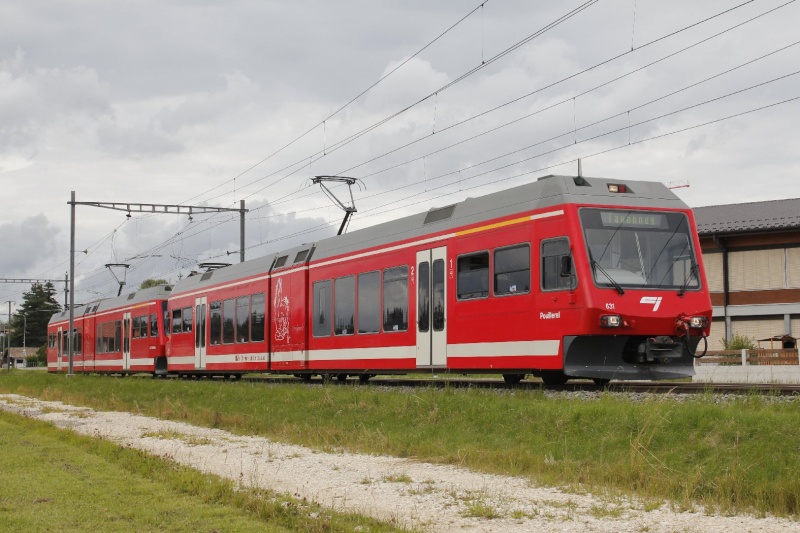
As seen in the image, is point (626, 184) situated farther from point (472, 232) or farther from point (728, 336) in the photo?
point (728, 336)

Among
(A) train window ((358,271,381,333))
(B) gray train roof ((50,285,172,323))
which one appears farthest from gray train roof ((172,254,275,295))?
(A) train window ((358,271,381,333))

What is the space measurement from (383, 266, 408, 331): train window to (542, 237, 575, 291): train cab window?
16.4ft

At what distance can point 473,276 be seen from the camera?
19.3 m

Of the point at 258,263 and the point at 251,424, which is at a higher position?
the point at 258,263

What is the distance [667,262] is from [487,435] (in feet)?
16.9

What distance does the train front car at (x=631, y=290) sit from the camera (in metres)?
16.5

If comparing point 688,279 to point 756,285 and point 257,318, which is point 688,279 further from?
point 756,285

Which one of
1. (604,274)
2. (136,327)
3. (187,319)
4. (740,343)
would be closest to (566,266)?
(604,274)

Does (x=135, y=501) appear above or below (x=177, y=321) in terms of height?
below

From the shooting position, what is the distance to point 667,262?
17.3m

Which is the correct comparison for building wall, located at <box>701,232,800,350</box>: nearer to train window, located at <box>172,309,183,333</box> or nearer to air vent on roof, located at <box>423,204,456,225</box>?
train window, located at <box>172,309,183,333</box>

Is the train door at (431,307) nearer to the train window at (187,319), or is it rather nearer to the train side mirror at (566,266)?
the train side mirror at (566,266)

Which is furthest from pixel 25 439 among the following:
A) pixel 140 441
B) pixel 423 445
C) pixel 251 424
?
pixel 423 445

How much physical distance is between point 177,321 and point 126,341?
8.35 m
